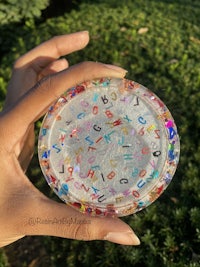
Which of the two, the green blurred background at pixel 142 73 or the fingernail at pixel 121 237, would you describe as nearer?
the fingernail at pixel 121 237

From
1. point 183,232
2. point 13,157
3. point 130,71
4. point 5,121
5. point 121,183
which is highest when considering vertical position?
point 5,121

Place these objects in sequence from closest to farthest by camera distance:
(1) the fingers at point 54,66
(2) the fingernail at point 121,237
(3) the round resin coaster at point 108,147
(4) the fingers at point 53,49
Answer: (2) the fingernail at point 121,237
(3) the round resin coaster at point 108,147
(4) the fingers at point 53,49
(1) the fingers at point 54,66

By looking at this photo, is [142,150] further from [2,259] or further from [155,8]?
[155,8]

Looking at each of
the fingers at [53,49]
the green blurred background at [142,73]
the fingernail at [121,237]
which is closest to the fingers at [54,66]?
the fingers at [53,49]

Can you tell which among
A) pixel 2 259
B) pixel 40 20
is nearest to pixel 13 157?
pixel 2 259

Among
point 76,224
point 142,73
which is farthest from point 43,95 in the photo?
point 142,73

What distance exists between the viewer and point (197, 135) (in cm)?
450

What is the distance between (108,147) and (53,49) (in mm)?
1441

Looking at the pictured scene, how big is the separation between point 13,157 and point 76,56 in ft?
10.6

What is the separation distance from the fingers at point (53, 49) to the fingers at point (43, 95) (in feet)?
2.96

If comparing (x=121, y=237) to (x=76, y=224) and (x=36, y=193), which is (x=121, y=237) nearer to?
(x=76, y=224)

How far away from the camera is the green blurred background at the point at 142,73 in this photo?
369 cm

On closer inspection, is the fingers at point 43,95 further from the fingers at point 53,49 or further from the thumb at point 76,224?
the fingers at point 53,49

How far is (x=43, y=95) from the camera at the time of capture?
2744 millimetres
